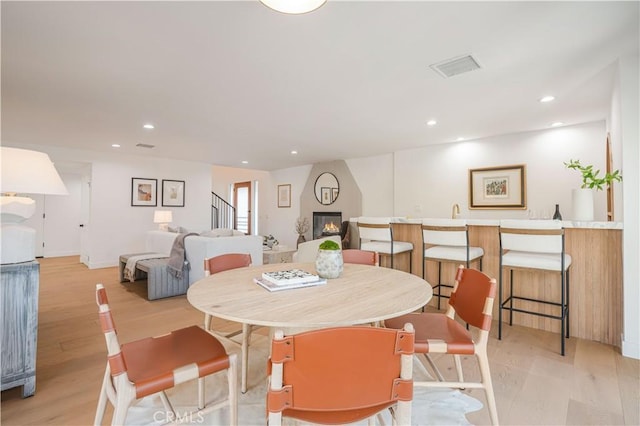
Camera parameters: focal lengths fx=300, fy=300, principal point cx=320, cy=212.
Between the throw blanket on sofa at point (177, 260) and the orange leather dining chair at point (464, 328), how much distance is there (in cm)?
319

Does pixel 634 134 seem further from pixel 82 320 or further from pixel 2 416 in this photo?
pixel 82 320

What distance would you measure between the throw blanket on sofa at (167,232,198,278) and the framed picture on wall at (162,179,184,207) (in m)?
3.16

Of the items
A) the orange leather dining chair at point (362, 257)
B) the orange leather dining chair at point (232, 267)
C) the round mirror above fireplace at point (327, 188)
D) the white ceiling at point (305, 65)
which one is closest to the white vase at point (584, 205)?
the white ceiling at point (305, 65)

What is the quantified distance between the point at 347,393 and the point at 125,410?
0.80 m

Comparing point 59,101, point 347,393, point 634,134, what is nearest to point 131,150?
point 59,101

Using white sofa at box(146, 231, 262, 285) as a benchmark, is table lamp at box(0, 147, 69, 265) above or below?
above

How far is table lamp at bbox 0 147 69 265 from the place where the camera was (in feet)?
5.73

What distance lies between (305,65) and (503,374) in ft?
9.03

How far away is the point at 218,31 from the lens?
2.01m

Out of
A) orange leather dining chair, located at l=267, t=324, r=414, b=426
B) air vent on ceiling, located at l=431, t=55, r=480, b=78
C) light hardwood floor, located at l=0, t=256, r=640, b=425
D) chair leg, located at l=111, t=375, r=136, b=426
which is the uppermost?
air vent on ceiling, located at l=431, t=55, r=480, b=78

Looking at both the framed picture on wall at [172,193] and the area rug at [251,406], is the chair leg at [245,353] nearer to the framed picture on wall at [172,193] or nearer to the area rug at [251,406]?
the area rug at [251,406]

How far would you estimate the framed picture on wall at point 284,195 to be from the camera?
325 inches

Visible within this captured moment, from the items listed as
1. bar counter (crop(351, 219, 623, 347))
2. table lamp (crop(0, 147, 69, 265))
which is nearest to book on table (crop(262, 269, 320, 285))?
table lamp (crop(0, 147, 69, 265))

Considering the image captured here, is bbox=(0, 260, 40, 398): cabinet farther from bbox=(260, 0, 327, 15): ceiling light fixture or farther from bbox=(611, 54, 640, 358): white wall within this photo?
bbox=(611, 54, 640, 358): white wall
